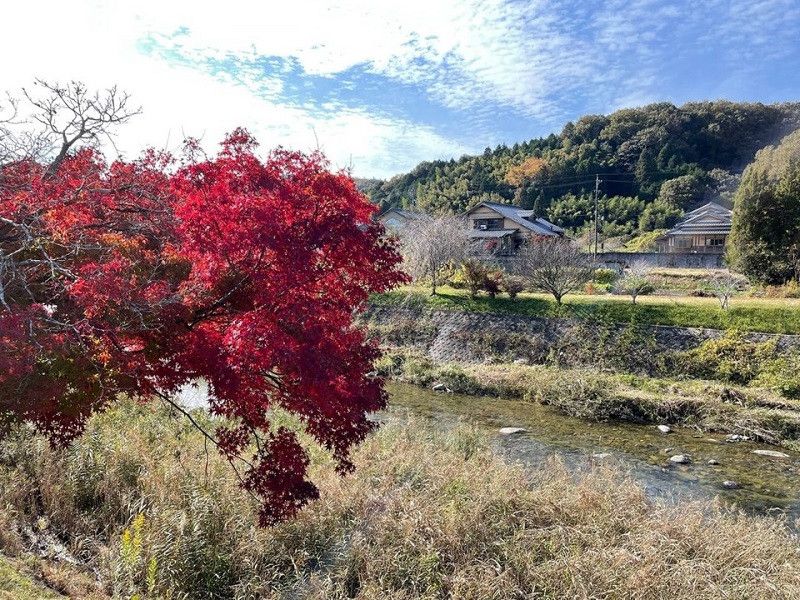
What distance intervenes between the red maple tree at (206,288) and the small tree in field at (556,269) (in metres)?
19.2

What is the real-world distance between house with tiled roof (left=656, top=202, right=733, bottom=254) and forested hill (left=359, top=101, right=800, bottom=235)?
1307 centimetres

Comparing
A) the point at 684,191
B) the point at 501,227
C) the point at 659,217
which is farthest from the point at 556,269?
the point at 684,191

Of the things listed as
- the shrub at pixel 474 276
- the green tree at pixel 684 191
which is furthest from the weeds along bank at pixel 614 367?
the green tree at pixel 684 191

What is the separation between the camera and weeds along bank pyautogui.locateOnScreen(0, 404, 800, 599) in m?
5.57

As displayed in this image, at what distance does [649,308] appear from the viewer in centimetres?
2164

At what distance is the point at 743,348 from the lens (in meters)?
18.1

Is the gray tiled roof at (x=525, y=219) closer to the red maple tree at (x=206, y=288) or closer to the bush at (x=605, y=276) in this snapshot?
the bush at (x=605, y=276)

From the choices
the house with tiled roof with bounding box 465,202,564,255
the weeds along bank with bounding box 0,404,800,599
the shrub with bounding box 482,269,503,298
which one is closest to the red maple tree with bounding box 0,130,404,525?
the weeds along bank with bounding box 0,404,800,599

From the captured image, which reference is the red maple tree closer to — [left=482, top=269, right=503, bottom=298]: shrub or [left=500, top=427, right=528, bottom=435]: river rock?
[left=500, top=427, right=528, bottom=435]: river rock

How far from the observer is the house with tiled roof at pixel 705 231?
4016cm

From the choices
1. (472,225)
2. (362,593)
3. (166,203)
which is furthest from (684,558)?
(472,225)

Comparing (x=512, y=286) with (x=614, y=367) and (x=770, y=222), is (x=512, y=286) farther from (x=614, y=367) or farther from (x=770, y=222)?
(x=770, y=222)

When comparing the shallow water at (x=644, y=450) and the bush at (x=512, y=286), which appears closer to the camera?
the shallow water at (x=644, y=450)

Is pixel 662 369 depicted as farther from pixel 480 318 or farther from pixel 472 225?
pixel 472 225
